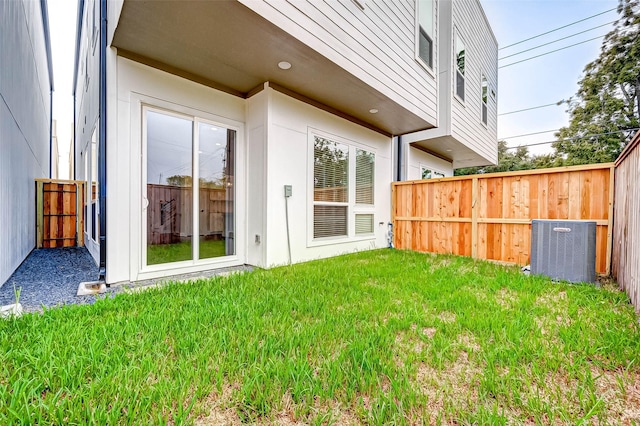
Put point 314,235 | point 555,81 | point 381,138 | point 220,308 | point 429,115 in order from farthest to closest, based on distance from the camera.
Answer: point 555,81 → point 381,138 → point 429,115 → point 314,235 → point 220,308

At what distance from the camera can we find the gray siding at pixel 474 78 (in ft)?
23.0

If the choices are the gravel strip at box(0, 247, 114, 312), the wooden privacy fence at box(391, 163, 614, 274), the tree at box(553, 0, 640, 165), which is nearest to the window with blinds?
the wooden privacy fence at box(391, 163, 614, 274)

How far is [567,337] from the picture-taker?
6.45 ft

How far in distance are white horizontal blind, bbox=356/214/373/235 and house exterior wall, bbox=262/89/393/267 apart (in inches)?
11.7

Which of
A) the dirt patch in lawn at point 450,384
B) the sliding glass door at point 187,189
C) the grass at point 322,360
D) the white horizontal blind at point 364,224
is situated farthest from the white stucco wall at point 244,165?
the dirt patch in lawn at point 450,384

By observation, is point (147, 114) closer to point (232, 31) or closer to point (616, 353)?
point (232, 31)

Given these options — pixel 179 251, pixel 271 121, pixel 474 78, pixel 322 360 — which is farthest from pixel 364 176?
pixel 474 78

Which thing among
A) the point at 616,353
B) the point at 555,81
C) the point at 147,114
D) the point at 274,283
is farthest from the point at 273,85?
the point at 555,81

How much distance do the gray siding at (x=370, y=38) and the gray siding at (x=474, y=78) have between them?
5.18 feet

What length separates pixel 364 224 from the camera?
6.16 m

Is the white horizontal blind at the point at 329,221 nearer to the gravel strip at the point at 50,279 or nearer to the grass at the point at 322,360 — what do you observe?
the grass at the point at 322,360

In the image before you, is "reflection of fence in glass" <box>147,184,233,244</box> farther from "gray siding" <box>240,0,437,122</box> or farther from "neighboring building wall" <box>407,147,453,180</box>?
"neighboring building wall" <box>407,147,453,180</box>

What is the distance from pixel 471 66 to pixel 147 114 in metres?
8.30

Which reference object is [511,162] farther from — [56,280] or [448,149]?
[56,280]
